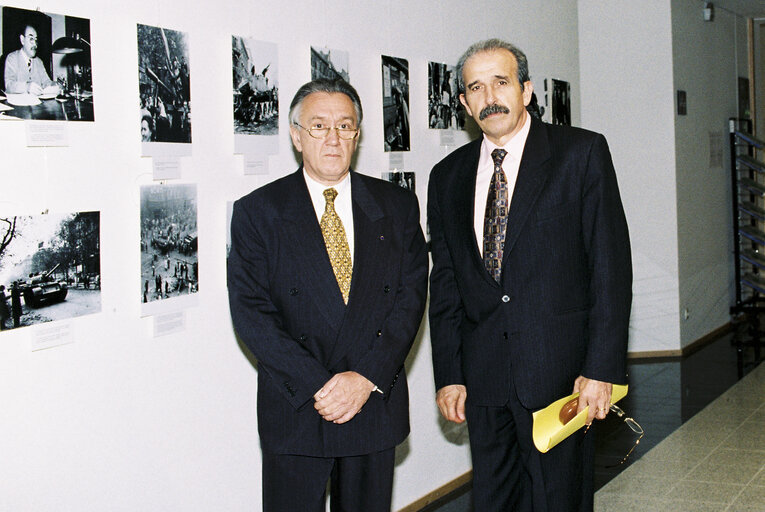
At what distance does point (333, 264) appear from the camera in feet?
9.16

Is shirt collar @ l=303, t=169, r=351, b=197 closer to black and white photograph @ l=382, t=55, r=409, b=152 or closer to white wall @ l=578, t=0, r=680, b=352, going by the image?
black and white photograph @ l=382, t=55, r=409, b=152

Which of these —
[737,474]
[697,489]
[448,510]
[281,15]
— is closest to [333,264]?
[281,15]

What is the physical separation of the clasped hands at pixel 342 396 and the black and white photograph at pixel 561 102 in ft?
11.8

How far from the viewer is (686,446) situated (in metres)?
5.42

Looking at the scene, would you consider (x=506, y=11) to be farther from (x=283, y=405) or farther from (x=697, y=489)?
(x=283, y=405)

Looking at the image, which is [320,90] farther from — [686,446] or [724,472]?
[686,446]

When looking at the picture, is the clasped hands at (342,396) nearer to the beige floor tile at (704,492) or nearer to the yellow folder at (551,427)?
the yellow folder at (551,427)

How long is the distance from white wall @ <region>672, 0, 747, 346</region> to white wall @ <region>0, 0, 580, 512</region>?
17.2ft

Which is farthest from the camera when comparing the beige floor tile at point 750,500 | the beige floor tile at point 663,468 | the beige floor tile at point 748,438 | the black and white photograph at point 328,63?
the beige floor tile at point 748,438

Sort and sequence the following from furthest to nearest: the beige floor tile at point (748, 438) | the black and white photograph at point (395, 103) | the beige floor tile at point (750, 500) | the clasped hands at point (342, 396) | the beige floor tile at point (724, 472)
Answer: the beige floor tile at point (748, 438)
the beige floor tile at point (724, 472)
the beige floor tile at point (750, 500)
the black and white photograph at point (395, 103)
the clasped hands at point (342, 396)

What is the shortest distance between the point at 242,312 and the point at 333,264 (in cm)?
31

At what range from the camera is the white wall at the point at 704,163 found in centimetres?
848

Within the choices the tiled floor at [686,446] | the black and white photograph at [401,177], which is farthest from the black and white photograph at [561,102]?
the tiled floor at [686,446]

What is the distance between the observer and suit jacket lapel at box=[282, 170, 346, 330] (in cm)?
273
